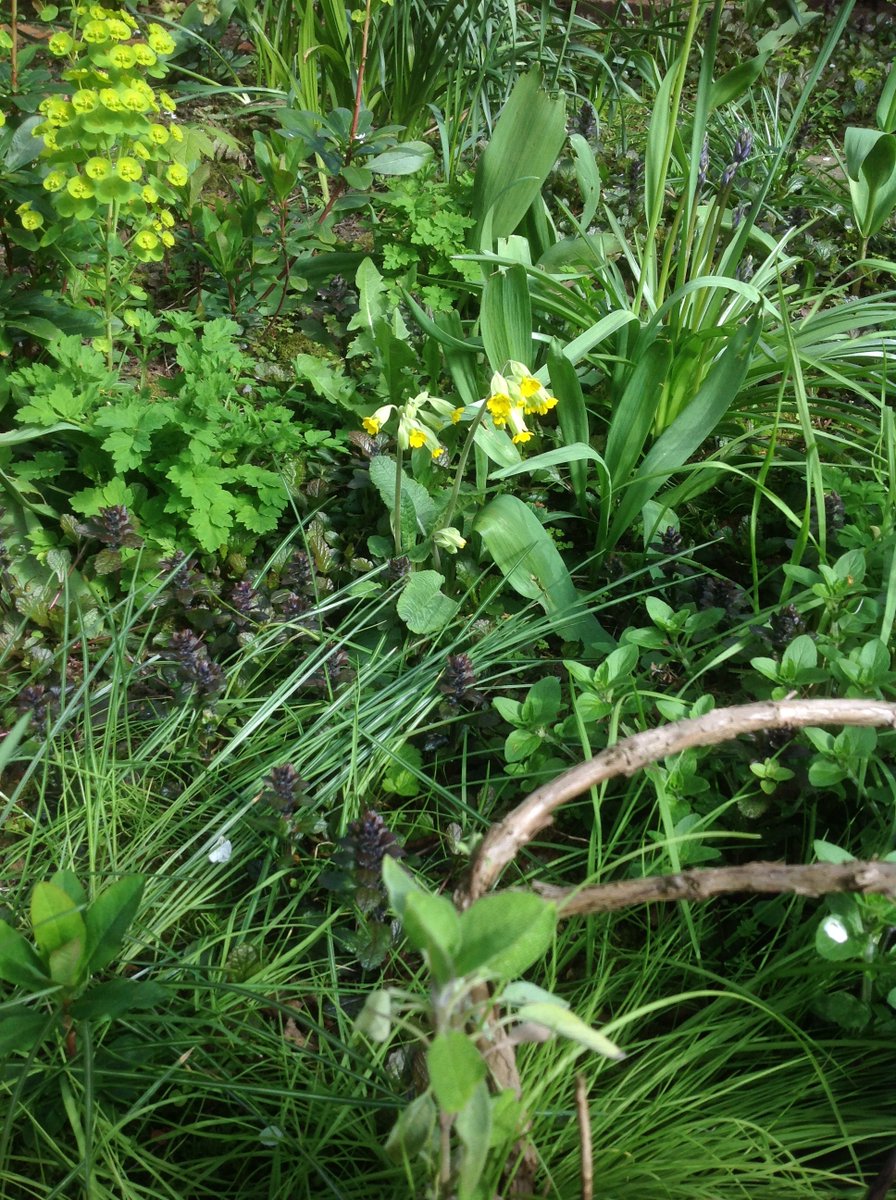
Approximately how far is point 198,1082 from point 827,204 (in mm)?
3047

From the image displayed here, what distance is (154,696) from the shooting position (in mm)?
1730

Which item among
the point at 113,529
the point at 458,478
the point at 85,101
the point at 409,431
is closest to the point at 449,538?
the point at 458,478

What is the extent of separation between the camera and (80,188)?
1.80 m

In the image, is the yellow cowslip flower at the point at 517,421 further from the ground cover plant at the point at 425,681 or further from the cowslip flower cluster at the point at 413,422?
the cowslip flower cluster at the point at 413,422

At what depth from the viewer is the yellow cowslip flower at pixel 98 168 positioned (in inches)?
71.7

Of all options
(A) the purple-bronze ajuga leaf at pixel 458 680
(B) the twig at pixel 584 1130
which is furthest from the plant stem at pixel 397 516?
(B) the twig at pixel 584 1130

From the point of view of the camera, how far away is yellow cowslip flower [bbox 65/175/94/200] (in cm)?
180

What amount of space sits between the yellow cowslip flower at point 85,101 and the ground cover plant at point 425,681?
43mm

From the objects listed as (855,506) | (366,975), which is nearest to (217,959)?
(366,975)

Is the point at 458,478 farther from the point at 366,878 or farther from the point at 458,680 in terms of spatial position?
the point at 366,878

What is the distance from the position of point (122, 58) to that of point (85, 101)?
11cm

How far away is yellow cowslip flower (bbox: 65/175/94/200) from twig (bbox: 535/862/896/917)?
5.08ft

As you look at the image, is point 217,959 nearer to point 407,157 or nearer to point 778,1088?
point 778,1088

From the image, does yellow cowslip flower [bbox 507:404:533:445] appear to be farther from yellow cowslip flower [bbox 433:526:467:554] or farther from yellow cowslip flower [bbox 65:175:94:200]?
yellow cowslip flower [bbox 65:175:94:200]
